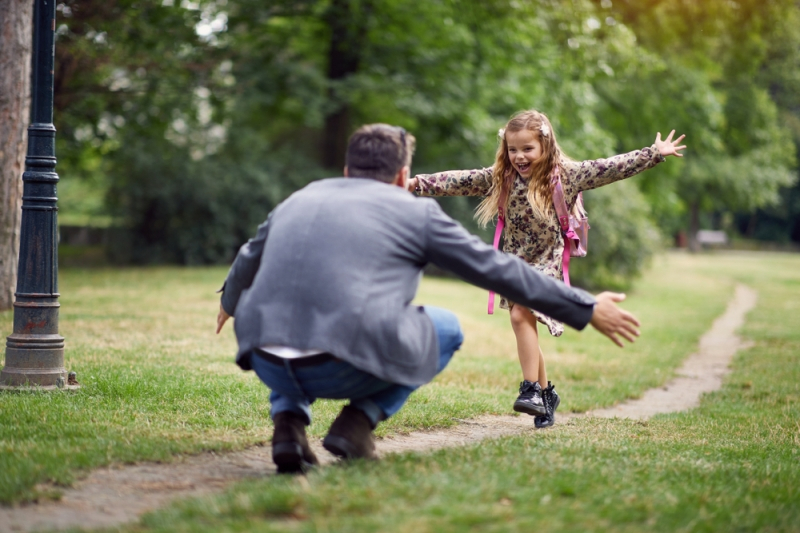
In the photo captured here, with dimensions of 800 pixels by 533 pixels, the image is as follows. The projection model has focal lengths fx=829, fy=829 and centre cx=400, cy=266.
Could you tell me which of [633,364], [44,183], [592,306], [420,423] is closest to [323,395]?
[592,306]

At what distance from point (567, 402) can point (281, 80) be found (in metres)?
13.7

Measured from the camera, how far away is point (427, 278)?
21047mm

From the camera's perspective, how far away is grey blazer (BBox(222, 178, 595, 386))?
328cm

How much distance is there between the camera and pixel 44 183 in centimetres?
550

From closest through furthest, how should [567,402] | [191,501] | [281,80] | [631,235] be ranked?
[191,501] < [567,402] < [281,80] < [631,235]

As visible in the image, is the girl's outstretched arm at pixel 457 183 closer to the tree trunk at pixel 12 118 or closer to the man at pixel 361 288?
the man at pixel 361 288

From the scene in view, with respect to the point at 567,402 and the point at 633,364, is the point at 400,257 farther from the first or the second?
the point at 633,364

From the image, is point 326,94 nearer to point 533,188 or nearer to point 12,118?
point 12,118

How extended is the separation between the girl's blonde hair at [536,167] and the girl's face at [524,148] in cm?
3

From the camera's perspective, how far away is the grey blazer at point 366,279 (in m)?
3.28

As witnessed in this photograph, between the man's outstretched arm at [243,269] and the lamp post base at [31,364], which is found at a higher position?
the man's outstretched arm at [243,269]

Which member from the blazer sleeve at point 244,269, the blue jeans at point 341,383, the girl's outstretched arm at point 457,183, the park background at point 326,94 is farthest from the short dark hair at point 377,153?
the park background at point 326,94

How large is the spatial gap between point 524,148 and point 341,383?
7.48ft

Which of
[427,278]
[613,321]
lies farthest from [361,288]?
[427,278]
